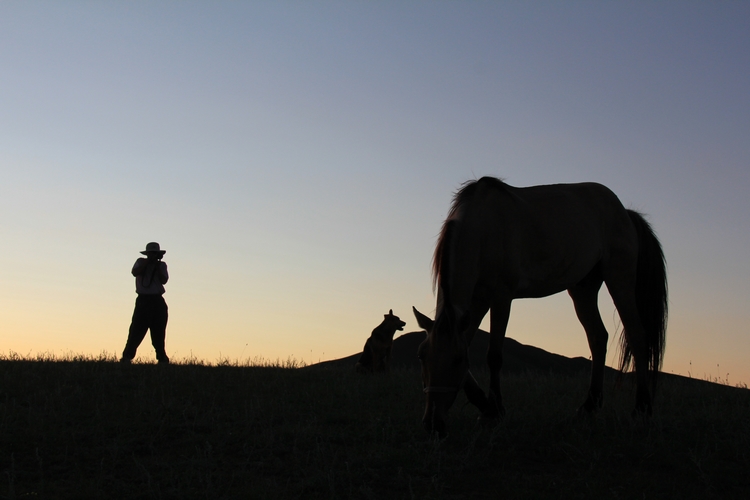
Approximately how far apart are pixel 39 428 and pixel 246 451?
6.67 feet

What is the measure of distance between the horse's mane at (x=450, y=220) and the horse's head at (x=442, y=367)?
383 mm

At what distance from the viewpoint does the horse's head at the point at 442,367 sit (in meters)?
6.21

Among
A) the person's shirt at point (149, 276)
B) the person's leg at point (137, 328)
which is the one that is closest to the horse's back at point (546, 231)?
the person's shirt at point (149, 276)

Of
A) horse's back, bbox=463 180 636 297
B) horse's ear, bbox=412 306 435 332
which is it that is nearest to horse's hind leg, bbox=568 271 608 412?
horse's back, bbox=463 180 636 297

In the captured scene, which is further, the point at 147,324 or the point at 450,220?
the point at 147,324

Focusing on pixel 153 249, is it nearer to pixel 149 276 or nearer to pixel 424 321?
pixel 149 276

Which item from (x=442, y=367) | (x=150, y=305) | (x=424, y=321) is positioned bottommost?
(x=442, y=367)

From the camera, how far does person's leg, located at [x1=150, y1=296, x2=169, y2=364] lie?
12602mm

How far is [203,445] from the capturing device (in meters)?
6.41

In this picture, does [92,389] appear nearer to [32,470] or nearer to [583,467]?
[32,470]

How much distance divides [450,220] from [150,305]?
7139mm

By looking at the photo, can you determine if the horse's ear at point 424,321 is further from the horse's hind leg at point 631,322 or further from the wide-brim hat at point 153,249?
the wide-brim hat at point 153,249

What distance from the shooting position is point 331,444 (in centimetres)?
638

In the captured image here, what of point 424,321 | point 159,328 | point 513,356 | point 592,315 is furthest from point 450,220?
point 513,356
